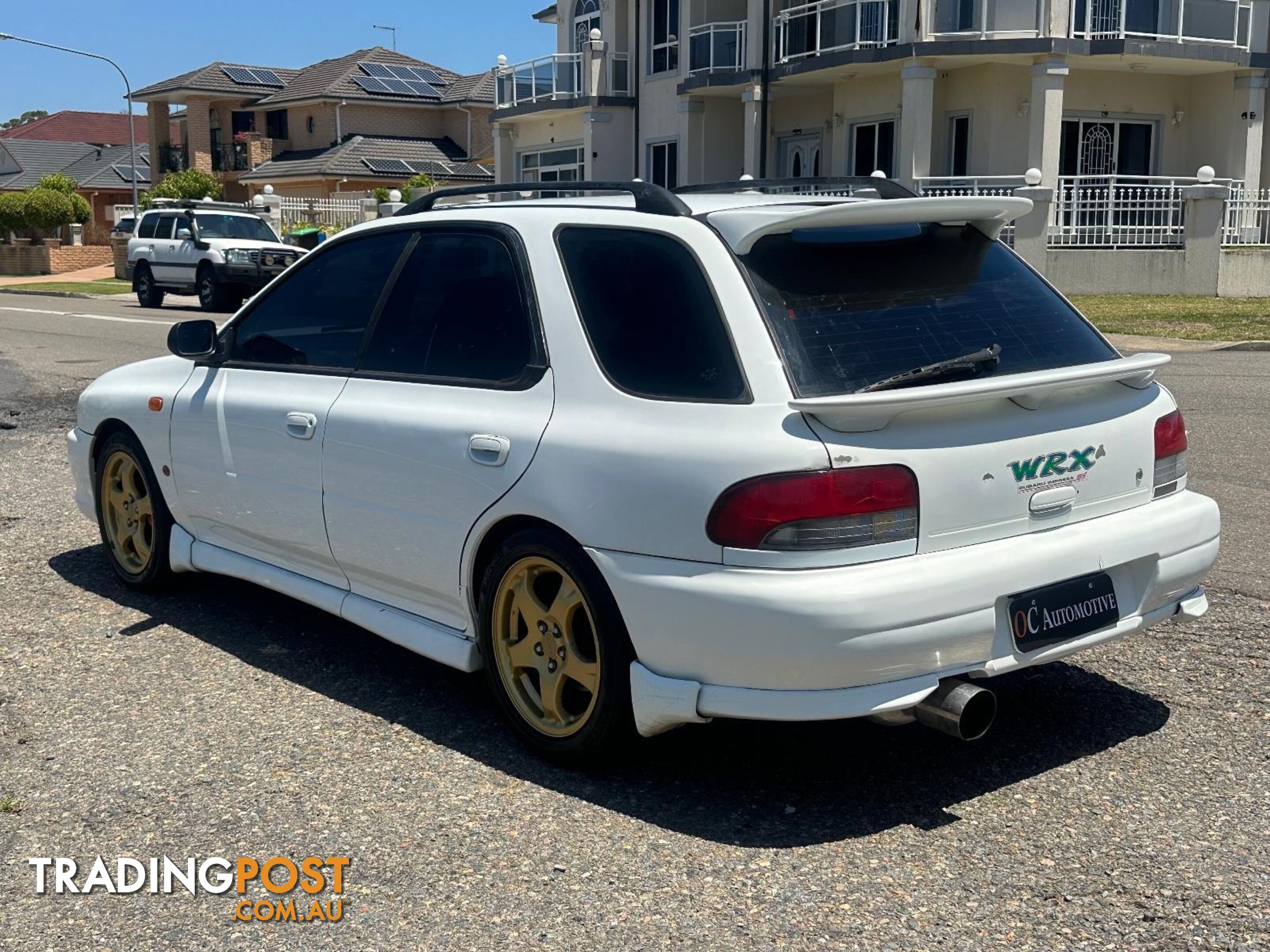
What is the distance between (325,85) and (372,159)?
5.29 m

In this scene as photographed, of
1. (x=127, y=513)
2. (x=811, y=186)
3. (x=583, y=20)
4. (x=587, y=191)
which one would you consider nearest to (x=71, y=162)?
(x=583, y=20)

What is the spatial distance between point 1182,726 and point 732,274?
210 cm

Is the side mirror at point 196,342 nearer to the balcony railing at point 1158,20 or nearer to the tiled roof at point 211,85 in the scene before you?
the balcony railing at point 1158,20

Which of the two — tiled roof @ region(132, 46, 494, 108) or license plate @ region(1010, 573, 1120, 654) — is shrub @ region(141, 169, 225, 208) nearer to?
tiled roof @ region(132, 46, 494, 108)

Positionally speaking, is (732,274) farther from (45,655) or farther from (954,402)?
(45,655)

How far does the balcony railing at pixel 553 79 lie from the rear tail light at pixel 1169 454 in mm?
34948

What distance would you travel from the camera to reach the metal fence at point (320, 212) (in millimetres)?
40156

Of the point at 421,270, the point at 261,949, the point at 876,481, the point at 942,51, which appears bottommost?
the point at 261,949

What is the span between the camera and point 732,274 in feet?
13.0

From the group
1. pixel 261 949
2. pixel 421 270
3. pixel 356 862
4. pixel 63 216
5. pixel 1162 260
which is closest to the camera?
pixel 261 949

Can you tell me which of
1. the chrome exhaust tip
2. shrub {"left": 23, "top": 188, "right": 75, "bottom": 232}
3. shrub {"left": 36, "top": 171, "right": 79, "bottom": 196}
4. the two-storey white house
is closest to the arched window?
the two-storey white house

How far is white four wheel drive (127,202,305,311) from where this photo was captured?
25297 mm

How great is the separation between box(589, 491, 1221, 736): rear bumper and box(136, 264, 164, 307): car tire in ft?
84.1

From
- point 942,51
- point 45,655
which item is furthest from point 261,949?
point 942,51
